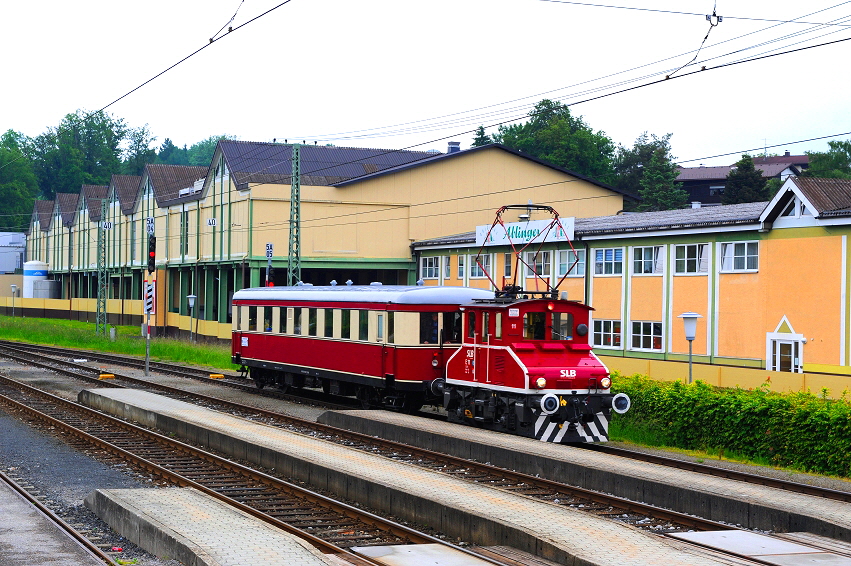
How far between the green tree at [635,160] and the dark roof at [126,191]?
163 feet

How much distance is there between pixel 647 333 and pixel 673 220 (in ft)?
15.4

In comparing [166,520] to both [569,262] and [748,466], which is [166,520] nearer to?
[748,466]

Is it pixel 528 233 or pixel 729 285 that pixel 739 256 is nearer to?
pixel 729 285

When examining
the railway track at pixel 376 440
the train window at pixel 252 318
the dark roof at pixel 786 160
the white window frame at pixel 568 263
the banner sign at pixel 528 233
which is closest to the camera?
the railway track at pixel 376 440

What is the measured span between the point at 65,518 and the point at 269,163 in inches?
1924

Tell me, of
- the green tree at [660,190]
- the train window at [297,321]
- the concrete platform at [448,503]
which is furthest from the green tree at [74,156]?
the concrete platform at [448,503]

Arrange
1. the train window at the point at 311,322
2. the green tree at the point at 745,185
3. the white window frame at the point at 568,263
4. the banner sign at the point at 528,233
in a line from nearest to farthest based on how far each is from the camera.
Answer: the train window at the point at 311,322 → the banner sign at the point at 528,233 → the white window frame at the point at 568,263 → the green tree at the point at 745,185

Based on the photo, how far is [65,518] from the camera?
13.0 m

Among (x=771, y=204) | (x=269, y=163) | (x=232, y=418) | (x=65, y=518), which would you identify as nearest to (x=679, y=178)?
(x=269, y=163)

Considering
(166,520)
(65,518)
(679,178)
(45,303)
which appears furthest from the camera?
(679,178)

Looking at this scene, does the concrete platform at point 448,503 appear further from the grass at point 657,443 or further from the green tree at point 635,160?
the green tree at point 635,160

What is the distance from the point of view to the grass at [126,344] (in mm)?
44594

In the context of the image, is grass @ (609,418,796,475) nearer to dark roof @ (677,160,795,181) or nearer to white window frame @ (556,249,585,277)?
white window frame @ (556,249,585,277)

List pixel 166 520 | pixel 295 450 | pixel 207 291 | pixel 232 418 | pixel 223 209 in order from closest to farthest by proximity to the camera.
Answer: pixel 166 520 < pixel 295 450 < pixel 232 418 < pixel 223 209 < pixel 207 291
